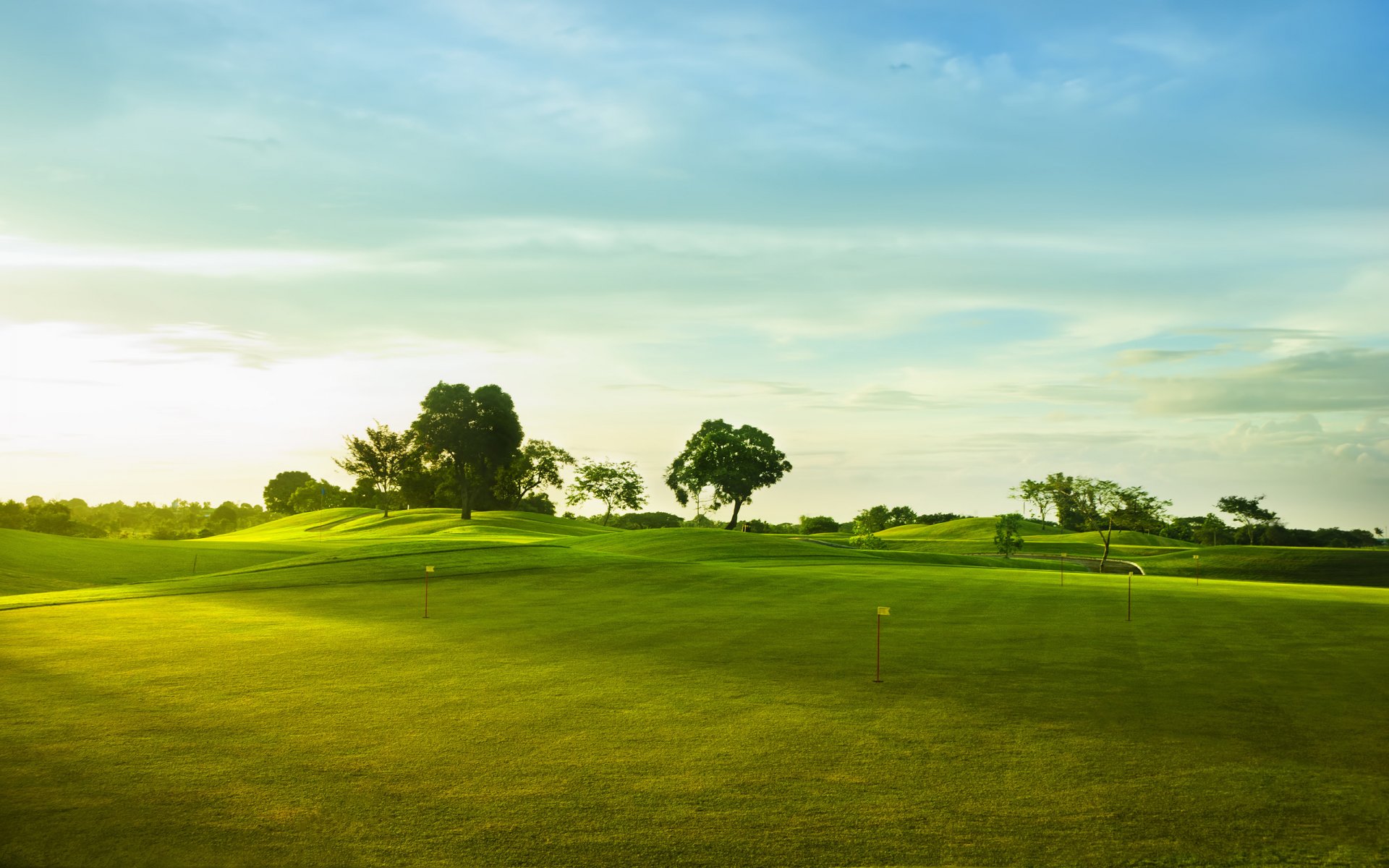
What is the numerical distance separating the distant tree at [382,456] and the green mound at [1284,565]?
63.5 meters

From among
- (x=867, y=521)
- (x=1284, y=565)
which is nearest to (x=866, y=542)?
(x=867, y=521)

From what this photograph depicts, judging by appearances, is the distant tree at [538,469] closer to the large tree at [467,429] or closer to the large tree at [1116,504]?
the large tree at [467,429]

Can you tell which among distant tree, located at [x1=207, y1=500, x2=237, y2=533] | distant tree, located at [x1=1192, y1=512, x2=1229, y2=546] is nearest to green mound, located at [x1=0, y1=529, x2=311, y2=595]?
distant tree, located at [x1=207, y1=500, x2=237, y2=533]

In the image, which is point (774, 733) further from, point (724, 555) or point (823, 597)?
point (724, 555)

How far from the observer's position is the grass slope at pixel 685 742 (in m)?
6.71

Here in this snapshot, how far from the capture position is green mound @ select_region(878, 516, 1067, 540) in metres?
92.6

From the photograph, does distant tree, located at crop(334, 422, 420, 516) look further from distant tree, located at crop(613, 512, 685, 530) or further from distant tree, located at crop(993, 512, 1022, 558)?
A: distant tree, located at crop(993, 512, 1022, 558)

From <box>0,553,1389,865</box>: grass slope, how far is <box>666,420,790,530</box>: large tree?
6484 cm

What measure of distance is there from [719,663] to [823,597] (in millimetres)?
10895

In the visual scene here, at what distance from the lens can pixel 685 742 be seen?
9.05 m

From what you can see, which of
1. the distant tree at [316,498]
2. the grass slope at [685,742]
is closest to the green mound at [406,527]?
the distant tree at [316,498]

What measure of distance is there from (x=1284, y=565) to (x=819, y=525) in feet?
151

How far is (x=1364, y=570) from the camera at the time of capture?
63312mm

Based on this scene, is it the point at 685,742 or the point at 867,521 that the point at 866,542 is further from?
the point at 685,742
